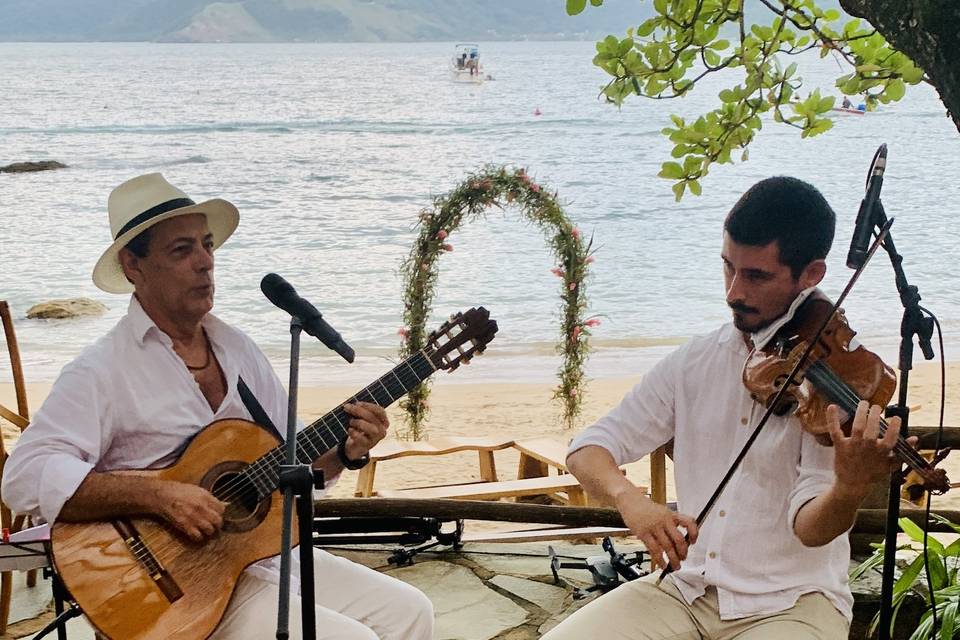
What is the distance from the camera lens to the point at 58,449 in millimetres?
2891

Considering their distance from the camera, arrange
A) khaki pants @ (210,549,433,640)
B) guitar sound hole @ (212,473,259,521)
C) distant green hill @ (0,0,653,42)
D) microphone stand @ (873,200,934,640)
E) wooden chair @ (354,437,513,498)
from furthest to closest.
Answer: distant green hill @ (0,0,653,42)
wooden chair @ (354,437,513,498)
guitar sound hole @ (212,473,259,521)
khaki pants @ (210,549,433,640)
microphone stand @ (873,200,934,640)

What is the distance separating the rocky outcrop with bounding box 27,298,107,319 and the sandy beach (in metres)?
4.83

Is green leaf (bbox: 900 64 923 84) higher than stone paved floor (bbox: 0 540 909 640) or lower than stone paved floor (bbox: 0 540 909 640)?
higher

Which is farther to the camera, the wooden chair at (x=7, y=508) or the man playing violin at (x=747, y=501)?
the wooden chair at (x=7, y=508)

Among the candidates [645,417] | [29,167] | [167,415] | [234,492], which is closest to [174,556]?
[234,492]

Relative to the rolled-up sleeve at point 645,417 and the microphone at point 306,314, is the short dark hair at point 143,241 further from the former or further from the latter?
the rolled-up sleeve at point 645,417

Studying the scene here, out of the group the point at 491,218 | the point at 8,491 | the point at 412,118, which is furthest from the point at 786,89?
the point at 412,118

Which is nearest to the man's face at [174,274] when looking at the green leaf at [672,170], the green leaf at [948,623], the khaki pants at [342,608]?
the khaki pants at [342,608]

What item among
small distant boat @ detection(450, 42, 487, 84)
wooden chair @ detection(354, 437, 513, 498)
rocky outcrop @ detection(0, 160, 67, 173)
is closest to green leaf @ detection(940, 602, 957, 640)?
wooden chair @ detection(354, 437, 513, 498)

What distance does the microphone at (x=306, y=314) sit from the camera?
244 cm

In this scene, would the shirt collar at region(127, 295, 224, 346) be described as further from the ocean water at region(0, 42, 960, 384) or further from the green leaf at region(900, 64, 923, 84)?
the ocean water at region(0, 42, 960, 384)

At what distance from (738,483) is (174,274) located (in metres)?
1.68

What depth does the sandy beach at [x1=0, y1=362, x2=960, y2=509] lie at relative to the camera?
8930 mm

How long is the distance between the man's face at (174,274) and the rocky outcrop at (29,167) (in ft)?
116
